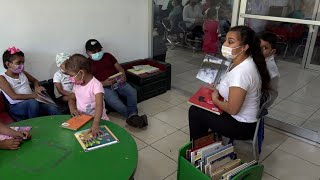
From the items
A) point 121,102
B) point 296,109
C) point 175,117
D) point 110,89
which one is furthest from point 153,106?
point 296,109

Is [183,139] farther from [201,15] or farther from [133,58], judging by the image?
[201,15]

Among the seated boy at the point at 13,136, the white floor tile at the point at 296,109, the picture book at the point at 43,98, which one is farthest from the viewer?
the white floor tile at the point at 296,109

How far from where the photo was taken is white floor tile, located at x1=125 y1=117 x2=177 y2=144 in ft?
8.79

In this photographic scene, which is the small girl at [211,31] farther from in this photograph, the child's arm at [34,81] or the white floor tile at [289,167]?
the child's arm at [34,81]

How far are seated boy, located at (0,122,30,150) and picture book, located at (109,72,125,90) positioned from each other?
1.55 meters

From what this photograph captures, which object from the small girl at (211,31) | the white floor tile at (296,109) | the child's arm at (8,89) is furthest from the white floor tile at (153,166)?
the small girl at (211,31)

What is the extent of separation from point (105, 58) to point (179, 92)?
4.17ft

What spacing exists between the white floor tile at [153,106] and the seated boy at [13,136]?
5.85 feet

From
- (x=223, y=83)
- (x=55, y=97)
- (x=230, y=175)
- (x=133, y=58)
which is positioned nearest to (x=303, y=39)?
(x=133, y=58)

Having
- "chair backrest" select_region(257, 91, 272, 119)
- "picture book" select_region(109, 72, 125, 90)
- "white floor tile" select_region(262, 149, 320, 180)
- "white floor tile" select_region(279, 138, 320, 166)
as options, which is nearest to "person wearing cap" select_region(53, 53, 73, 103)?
"picture book" select_region(109, 72, 125, 90)

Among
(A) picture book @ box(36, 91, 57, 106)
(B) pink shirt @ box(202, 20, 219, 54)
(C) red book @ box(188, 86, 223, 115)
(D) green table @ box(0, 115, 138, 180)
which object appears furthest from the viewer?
(B) pink shirt @ box(202, 20, 219, 54)

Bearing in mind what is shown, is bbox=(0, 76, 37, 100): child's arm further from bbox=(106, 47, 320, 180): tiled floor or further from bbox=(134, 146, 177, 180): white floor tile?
bbox=(134, 146, 177, 180): white floor tile

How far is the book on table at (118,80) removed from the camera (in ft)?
10.1

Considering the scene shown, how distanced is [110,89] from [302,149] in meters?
2.15
